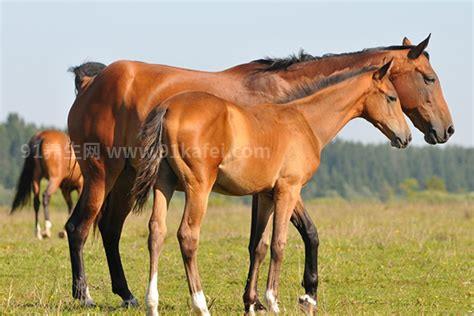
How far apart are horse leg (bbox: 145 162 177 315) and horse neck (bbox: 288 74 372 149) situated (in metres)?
1.66

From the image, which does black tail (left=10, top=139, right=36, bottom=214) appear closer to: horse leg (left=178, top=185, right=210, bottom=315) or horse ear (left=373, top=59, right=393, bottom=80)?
horse ear (left=373, top=59, right=393, bottom=80)

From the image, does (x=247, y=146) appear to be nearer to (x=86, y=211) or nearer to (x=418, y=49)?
(x=86, y=211)

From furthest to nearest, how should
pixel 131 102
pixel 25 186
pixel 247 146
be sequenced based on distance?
1. pixel 25 186
2. pixel 131 102
3. pixel 247 146

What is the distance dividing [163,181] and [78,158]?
2.19m

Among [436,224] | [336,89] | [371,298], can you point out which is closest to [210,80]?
[336,89]

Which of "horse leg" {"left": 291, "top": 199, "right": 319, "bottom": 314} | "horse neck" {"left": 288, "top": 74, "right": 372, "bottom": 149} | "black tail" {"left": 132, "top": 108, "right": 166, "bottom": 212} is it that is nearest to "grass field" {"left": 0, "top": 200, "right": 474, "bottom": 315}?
"horse leg" {"left": 291, "top": 199, "right": 319, "bottom": 314}

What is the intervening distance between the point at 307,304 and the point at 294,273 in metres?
2.39

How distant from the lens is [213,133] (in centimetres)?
625

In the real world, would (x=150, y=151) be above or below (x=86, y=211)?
above

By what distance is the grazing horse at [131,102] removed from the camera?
800 cm

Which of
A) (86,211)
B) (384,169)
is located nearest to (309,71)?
(86,211)

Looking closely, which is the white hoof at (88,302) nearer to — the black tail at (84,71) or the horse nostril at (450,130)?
the black tail at (84,71)

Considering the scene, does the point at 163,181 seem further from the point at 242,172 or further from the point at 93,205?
the point at 93,205

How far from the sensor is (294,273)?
977cm
